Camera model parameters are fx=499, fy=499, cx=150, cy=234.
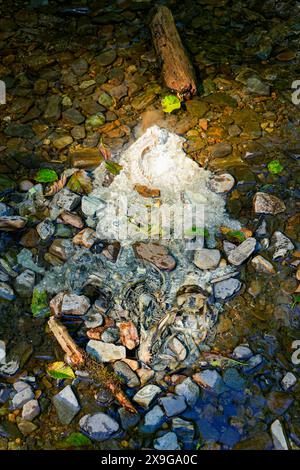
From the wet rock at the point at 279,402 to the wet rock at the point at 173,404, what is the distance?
1.57 feet

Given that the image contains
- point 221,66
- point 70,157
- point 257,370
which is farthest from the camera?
point 221,66

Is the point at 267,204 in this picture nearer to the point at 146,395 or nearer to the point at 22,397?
the point at 146,395

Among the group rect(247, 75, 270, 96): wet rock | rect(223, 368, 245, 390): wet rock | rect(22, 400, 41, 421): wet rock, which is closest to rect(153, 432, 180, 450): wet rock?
rect(223, 368, 245, 390): wet rock

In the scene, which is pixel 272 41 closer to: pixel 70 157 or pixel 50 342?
pixel 70 157

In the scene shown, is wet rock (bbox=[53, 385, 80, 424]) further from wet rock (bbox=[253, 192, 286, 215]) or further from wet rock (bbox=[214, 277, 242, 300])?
wet rock (bbox=[253, 192, 286, 215])

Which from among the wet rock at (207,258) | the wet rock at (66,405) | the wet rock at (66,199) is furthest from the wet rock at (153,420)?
the wet rock at (66,199)

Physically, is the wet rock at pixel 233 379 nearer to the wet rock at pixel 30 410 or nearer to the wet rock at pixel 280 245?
the wet rock at pixel 280 245

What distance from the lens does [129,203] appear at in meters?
3.61

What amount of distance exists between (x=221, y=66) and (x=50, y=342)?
2938mm

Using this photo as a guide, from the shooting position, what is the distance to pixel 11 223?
11.2 ft

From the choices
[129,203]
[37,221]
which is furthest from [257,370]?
[37,221]

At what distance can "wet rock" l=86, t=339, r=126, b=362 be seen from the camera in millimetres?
2895

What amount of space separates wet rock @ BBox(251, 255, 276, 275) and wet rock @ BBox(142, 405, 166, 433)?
113 cm

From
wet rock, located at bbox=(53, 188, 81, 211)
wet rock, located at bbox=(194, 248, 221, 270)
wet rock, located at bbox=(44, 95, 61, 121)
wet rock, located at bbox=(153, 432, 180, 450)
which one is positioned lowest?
wet rock, located at bbox=(153, 432, 180, 450)
